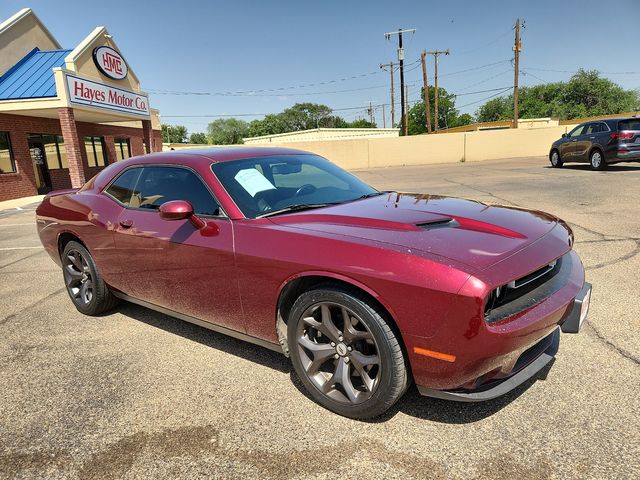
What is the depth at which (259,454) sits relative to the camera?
2.29m

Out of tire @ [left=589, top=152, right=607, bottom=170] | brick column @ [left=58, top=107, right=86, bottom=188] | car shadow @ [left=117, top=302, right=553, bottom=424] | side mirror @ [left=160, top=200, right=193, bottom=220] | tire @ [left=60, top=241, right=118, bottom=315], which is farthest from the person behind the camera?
brick column @ [left=58, top=107, right=86, bottom=188]

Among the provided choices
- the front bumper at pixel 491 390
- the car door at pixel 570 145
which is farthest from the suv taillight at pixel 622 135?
the front bumper at pixel 491 390

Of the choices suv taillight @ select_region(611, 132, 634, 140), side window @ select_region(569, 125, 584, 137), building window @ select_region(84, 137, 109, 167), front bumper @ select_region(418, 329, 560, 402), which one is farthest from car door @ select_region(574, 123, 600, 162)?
building window @ select_region(84, 137, 109, 167)

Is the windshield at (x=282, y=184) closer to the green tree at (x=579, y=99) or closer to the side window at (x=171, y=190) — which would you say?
the side window at (x=171, y=190)

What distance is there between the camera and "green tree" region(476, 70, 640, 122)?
74875 millimetres

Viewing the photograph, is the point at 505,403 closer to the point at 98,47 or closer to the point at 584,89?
the point at 98,47

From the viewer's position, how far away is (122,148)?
86.0 feet

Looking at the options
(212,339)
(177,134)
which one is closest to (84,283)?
(212,339)

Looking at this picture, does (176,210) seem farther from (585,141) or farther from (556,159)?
(556,159)

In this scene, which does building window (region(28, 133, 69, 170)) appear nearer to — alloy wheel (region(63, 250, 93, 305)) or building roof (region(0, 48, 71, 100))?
building roof (region(0, 48, 71, 100))

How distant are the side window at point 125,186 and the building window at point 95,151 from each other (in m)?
20.8

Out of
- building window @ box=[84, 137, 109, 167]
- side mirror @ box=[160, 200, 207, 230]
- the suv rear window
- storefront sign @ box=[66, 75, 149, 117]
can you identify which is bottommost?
side mirror @ box=[160, 200, 207, 230]

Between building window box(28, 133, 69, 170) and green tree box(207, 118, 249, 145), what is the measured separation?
95.6m

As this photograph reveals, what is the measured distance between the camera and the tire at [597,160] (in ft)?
49.6
